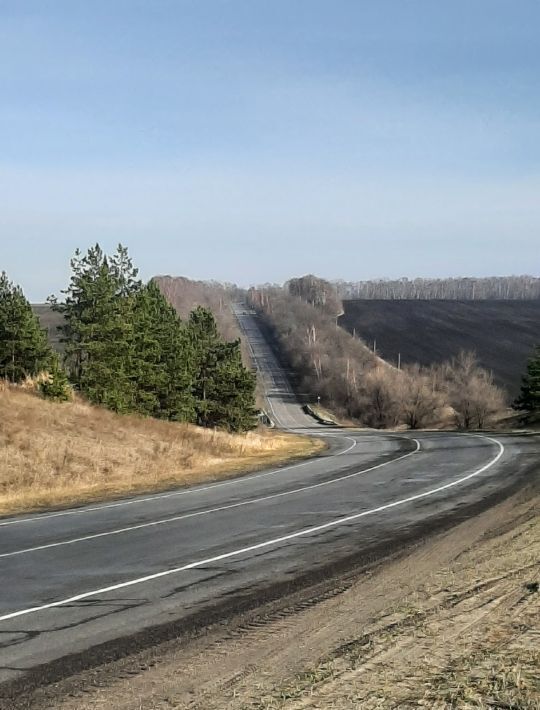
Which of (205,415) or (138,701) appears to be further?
(205,415)

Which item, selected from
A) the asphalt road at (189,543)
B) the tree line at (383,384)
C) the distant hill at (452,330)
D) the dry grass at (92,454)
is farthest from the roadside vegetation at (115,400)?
the distant hill at (452,330)

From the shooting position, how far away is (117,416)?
33.5 m

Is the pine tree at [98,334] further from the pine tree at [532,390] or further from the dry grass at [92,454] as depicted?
the pine tree at [532,390]

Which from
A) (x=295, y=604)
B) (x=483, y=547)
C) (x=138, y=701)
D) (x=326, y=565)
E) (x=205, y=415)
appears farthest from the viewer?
(x=205, y=415)

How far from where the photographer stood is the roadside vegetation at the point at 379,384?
86.3 metres

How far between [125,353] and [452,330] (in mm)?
97890

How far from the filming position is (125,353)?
39.5 metres

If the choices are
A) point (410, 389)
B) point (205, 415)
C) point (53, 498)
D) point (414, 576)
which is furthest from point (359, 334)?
point (414, 576)

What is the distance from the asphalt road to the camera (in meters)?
8.23

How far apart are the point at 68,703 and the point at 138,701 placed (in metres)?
0.56

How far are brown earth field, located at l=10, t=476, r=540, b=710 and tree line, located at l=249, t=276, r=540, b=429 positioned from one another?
49614 mm

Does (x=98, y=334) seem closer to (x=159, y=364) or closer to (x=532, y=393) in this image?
(x=159, y=364)

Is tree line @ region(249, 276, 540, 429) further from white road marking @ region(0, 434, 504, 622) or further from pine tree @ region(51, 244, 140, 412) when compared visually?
white road marking @ region(0, 434, 504, 622)

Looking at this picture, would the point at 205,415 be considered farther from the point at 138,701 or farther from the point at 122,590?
the point at 138,701
